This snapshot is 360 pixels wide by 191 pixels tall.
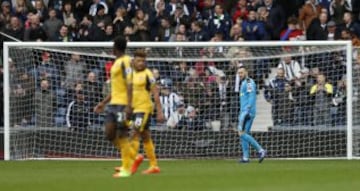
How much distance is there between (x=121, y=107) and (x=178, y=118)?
764cm

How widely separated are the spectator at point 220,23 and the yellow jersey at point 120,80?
36.4 feet

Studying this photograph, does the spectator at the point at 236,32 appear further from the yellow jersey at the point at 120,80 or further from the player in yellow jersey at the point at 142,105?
the yellow jersey at the point at 120,80

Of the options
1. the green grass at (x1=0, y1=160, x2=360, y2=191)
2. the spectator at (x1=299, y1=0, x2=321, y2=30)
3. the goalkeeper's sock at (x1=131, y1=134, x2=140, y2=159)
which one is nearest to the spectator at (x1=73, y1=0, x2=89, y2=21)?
the spectator at (x1=299, y1=0, x2=321, y2=30)

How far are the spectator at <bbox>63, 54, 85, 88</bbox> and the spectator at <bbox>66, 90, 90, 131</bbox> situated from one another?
28 cm

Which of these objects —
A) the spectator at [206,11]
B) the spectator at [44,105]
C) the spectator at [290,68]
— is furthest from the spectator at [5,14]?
the spectator at [290,68]

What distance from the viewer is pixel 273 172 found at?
20.6 m

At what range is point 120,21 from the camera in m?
30.5

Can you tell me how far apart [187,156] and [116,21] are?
4.91 m

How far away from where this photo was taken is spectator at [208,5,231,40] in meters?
30.3

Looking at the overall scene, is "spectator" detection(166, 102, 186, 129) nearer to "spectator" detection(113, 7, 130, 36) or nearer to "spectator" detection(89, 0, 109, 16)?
"spectator" detection(113, 7, 130, 36)

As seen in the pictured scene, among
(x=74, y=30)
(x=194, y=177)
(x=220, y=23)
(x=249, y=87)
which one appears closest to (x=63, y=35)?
(x=74, y=30)

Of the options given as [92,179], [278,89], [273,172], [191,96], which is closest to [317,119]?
[278,89]

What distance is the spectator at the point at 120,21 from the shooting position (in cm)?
3038

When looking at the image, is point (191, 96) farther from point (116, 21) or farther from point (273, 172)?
point (273, 172)
